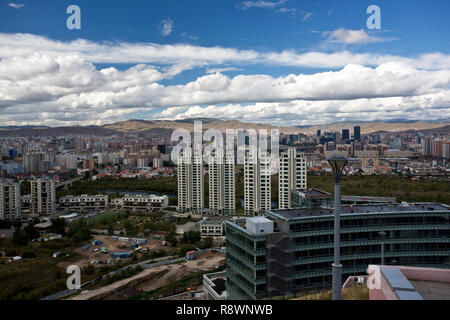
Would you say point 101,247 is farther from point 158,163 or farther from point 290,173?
point 158,163

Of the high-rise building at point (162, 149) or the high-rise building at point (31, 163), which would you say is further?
the high-rise building at point (162, 149)

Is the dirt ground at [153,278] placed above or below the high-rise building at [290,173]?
below

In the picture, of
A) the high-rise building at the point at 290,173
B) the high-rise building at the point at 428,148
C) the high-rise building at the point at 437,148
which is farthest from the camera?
the high-rise building at the point at 428,148

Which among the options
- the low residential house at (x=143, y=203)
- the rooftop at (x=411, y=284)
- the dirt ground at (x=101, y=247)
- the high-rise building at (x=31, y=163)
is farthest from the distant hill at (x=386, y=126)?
the rooftop at (x=411, y=284)

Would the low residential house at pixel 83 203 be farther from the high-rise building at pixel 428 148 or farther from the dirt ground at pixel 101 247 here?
the high-rise building at pixel 428 148

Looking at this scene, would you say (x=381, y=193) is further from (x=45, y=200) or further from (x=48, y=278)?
(x=45, y=200)

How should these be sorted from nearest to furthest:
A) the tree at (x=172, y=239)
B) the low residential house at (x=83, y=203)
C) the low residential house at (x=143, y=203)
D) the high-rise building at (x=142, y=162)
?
the tree at (x=172, y=239) < the low residential house at (x=143, y=203) < the low residential house at (x=83, y=203) < the high-rise building at (x=142, y=162)

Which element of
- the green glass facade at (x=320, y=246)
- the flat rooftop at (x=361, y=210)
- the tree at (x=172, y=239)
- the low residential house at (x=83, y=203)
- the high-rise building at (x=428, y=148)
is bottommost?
the tree at (x=172, y=239)
